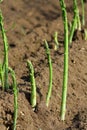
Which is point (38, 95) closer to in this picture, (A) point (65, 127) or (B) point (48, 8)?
(A) point (65, 127)

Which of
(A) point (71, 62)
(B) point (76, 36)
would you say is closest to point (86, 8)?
(B) point (76, 36)

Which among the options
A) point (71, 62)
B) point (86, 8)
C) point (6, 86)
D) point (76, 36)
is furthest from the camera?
point (86, 8)

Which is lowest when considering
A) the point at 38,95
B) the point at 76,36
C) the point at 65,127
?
the point at 65,127

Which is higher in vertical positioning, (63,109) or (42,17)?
(42,17)

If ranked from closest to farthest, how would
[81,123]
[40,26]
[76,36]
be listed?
[81,123] < [76,36] < [40,26]

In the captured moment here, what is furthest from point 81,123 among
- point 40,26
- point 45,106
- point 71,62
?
point 40,26

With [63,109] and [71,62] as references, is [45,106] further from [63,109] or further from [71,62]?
[71,62]

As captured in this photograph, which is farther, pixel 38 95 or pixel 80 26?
pixel 80 26
